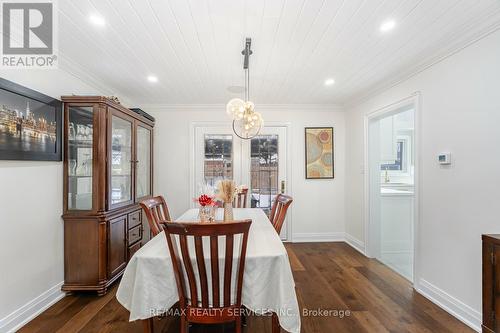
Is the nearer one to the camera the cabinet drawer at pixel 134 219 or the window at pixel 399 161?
the cabinet drawer at pixel 134 219

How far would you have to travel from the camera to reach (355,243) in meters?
3.94

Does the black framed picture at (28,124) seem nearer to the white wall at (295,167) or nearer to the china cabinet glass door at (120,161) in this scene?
the china cabinet glass door at (120,161)

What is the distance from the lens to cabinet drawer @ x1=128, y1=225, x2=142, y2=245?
119 inches

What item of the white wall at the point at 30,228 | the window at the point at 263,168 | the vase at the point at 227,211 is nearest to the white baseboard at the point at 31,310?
the white wall at the point at 30,228

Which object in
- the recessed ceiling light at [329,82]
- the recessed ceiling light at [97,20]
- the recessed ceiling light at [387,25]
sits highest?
the recessed ceiling light at [329,82]

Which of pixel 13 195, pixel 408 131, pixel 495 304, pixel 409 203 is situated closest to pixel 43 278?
pixel 13 195

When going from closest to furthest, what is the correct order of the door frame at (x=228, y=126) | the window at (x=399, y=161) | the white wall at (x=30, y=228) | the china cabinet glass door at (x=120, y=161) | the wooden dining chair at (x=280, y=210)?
1. the white wall at (x=30, y=228)
2. the wooden dining chair at (x=280, y=210)
3. the china cabinet glass door at (x=120, y=161)
4. the door frame at (x=228, y=126)
5. the window at (x=399, y=161)

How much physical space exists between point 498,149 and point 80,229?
3.79 metres

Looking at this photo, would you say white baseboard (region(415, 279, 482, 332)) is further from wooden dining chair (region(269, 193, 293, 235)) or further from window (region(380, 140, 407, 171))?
window (region(380, 140, 407, 171))

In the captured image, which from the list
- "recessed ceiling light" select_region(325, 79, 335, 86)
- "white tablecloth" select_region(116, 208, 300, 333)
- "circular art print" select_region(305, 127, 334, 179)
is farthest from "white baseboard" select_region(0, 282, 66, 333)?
"recessed ceiling light" select_region(325, 79, 335, 86)

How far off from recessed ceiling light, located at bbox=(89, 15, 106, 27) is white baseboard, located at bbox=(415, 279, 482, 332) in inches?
147

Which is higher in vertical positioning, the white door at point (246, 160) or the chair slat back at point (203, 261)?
the white door at point (246, 160)

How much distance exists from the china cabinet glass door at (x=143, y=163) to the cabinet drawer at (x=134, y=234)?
1.32 feet

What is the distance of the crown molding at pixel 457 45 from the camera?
1819 mm
